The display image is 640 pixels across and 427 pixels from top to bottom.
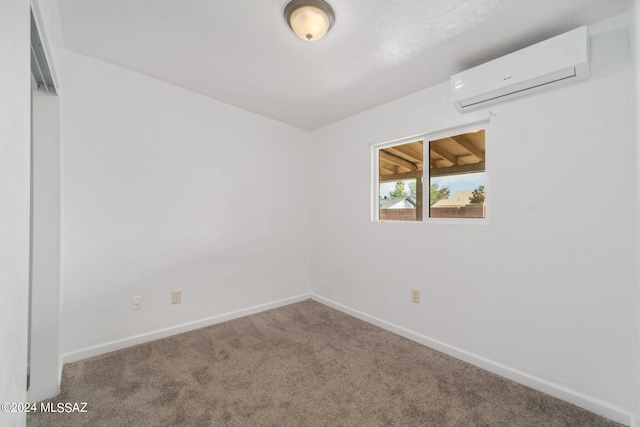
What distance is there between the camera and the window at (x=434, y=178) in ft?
7.25

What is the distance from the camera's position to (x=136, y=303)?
233cm

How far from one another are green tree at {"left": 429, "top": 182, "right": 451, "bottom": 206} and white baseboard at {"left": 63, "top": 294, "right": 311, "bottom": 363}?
2018 mm

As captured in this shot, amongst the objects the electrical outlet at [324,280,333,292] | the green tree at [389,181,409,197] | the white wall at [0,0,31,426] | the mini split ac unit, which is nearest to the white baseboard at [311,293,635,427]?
the electrical outlet at [324,280,333,292]

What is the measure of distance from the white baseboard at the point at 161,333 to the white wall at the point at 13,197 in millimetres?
1428

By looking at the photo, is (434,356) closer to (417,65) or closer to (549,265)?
(549,265)

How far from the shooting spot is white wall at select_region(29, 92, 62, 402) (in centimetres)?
161

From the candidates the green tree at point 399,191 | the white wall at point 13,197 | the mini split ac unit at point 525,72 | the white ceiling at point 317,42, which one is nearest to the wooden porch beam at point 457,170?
the green tree at point 399,191

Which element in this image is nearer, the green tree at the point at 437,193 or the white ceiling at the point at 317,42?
the white ceiling at the point at 317,42

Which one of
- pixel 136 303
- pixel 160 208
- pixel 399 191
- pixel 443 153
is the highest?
pixel 443 153

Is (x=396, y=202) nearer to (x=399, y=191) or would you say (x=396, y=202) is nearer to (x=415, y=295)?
(x=399, y=191)

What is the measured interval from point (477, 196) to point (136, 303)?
2.95 m

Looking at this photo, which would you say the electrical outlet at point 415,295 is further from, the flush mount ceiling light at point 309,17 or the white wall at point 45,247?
the white wall at point 45,247

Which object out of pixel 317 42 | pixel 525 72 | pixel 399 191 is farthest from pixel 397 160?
pixel 317 42

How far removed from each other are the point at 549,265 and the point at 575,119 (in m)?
0.90
